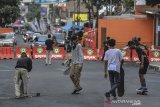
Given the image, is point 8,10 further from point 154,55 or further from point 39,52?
point 154,55

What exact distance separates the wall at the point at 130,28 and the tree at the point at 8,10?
15.8 metres

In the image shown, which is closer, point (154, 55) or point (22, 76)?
point (22, 76)

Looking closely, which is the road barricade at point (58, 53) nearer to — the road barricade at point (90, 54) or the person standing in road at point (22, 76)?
the road barricade at point (90, 54)

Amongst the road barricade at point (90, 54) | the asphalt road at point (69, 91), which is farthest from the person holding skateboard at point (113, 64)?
the road barricade at point (90, 54)

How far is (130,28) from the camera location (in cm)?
5206

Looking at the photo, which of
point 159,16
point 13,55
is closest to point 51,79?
point 13,55

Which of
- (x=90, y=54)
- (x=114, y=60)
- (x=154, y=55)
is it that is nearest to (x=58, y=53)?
(x=90, y=54)

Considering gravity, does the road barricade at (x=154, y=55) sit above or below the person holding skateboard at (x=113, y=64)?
below

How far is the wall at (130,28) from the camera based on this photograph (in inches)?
2041

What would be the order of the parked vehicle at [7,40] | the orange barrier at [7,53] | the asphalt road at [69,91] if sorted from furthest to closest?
the parked vehicle at [7,40] < the orange barrier at [7,53] < the asphalt road at [69,91]

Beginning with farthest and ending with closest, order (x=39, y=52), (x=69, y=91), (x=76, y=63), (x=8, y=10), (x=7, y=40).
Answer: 1. (x=8, y=10)
2. (x=7, y=40)
3. (x=39, y=52)
4. (x=69, y=91)
5. (x=76, y=63)

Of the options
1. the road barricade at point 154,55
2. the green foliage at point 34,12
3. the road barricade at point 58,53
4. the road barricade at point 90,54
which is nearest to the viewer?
the road barricade at point 154,55

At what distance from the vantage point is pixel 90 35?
2405 inches

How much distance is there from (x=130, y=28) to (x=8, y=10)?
56.2 feet
